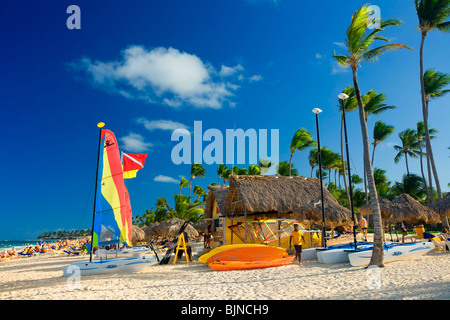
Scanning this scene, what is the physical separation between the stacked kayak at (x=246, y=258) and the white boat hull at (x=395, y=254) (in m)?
2.48

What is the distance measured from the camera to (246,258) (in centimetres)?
1066

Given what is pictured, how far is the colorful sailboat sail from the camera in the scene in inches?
413

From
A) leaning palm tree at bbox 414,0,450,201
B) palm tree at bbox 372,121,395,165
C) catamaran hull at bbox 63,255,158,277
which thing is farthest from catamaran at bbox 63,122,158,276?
palm tree at bbox 372,121,395,165

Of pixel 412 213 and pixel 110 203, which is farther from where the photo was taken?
pixel 412 213

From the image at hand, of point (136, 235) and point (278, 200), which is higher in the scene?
point (278, 200)

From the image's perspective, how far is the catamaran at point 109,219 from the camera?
402 inches

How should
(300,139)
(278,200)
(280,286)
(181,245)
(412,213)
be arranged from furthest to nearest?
1. (300,139)
2. (278,200)
3. (412,213)
4. (181,245)
5. (280,286)

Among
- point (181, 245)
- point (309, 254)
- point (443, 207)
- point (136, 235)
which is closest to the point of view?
point (309, 254)

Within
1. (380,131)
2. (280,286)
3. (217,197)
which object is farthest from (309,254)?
(380,131)

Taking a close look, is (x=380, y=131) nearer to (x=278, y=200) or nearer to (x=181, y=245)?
(x=278, y=200)

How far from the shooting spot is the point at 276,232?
15.1m

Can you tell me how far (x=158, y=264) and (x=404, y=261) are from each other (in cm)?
996

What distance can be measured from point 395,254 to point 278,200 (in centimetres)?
704

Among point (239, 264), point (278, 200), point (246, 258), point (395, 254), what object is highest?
point (278, 200)
